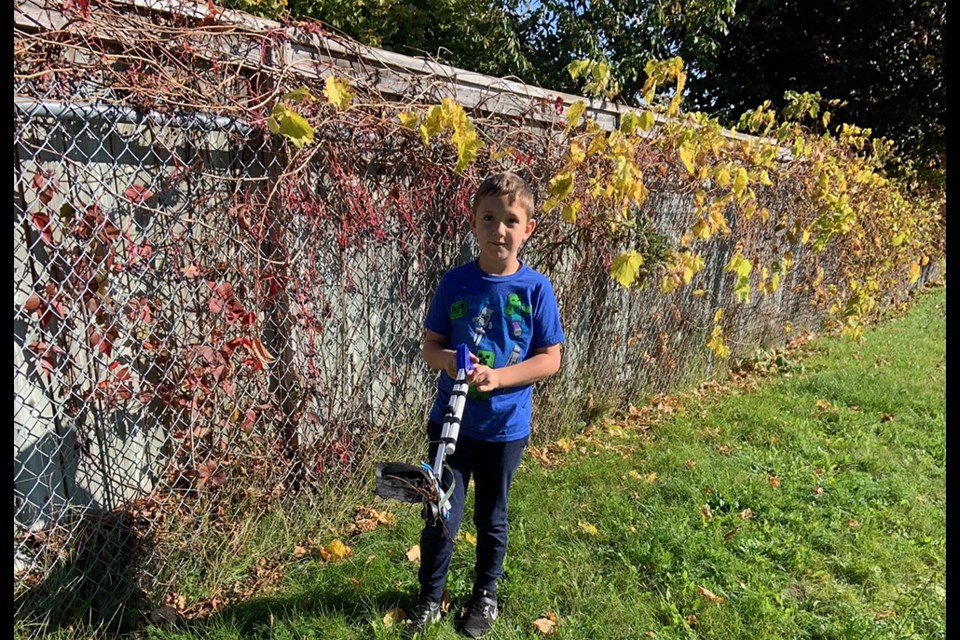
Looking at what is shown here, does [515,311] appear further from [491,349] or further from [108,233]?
[108,233]

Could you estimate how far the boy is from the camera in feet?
6.68

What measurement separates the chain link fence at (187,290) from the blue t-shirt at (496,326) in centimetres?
80

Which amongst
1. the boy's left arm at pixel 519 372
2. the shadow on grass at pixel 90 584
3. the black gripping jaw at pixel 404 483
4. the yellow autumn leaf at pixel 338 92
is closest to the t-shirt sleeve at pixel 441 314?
the boy's left arm at pixel 519 372

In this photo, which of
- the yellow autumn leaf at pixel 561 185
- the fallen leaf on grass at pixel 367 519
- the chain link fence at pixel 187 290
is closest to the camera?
the chain link fence at pixel 187 290

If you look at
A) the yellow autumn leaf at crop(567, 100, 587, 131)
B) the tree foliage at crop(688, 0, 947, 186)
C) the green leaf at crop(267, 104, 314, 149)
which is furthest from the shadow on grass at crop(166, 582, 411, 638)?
the tree foliage at crop(688, 0, 947, 186)

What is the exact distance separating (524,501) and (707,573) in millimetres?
870

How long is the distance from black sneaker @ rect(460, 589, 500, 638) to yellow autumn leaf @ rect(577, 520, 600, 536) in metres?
0.70

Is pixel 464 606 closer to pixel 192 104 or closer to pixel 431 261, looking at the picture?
pixel 431 261

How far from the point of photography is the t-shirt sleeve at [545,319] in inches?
82.9

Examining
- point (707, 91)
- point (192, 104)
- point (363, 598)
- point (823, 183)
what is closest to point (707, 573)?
point (363, 598)

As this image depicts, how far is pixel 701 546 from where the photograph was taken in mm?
2775

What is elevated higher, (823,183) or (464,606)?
(823,183)

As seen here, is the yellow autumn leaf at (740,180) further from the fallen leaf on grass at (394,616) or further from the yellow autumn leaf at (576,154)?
the fallen leaf on grass at (394,616)

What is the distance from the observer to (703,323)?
17.1ft
